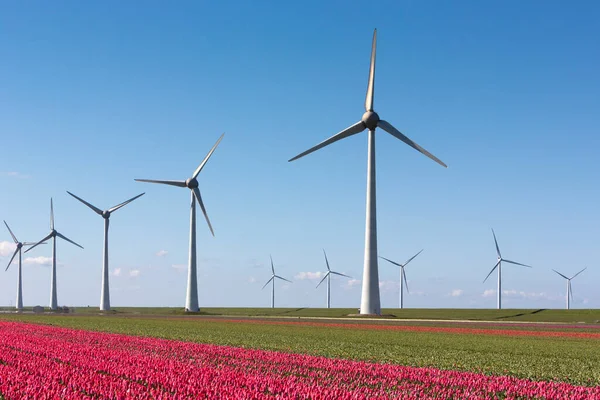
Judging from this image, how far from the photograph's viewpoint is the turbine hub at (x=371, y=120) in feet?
363

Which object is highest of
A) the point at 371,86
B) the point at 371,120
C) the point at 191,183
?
the point at 371,86

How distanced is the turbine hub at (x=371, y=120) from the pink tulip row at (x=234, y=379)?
262 ft

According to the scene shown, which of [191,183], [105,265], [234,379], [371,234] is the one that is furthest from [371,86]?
[234,379]

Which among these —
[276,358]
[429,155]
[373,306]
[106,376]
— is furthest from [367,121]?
[106,376]

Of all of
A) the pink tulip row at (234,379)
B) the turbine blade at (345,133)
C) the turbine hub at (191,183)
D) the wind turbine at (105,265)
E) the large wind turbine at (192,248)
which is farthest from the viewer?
the wind turbine at (105,265)

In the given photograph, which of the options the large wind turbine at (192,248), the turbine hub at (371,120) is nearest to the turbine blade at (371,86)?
the turbine hub at (371,120)

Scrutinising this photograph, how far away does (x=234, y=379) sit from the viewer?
74.8ft

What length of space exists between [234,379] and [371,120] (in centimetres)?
9091

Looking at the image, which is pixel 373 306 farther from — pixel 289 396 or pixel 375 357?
pixel 289 396

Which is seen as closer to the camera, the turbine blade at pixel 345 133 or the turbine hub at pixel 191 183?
the turbine blade at pixel 345 133

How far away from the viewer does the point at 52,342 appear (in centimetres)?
4038

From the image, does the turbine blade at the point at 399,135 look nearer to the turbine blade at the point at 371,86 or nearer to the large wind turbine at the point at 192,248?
the turbine blade at the point at 371,86

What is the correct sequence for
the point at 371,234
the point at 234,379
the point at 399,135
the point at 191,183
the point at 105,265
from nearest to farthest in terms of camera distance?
the point at 234,379, the point at 371,234, the point at 399,135, the point at 191,183, the point at 105,265

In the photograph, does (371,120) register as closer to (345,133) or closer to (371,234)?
(345,133)
